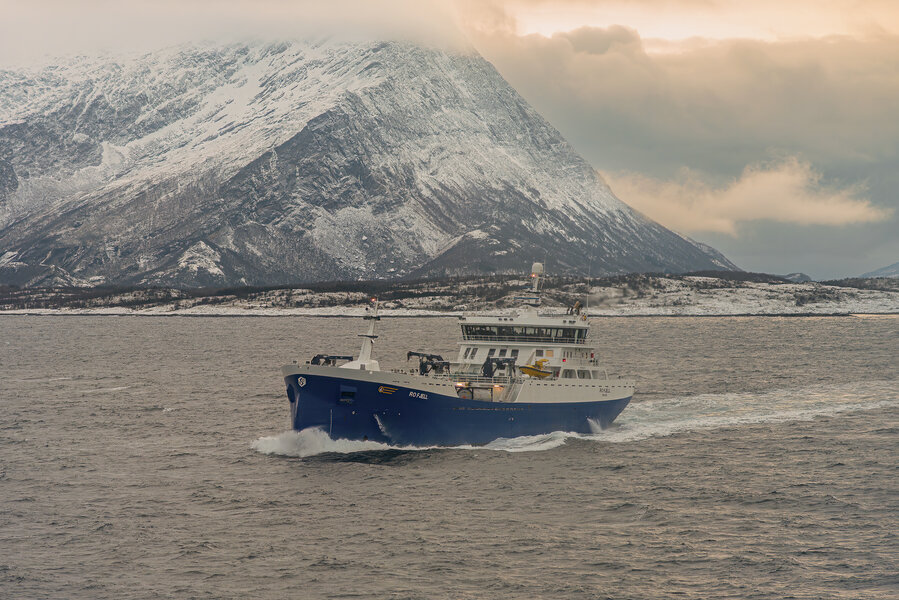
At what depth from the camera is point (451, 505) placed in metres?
48.7

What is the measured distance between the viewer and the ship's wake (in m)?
60.8

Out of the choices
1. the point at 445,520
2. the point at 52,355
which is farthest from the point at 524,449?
the point at 52,355

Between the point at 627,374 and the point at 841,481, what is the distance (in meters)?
57.9

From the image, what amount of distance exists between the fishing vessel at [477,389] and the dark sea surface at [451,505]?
139 cm

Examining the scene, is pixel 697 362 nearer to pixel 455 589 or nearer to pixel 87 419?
pixel 87 419

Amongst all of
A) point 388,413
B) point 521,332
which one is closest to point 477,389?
point 521,332

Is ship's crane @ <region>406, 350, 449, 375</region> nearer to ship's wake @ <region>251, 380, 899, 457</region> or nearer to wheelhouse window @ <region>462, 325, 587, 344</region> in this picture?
wheelhouse window @ <region>462, 325, 587, 344</region>

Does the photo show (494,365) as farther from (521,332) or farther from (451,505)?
(451,505)

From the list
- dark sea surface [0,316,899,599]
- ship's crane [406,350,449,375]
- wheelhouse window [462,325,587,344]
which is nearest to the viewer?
dark sea surface [0,316,899,599]

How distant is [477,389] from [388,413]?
314 inches

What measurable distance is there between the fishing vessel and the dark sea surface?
139cm

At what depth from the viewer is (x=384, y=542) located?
42844mm

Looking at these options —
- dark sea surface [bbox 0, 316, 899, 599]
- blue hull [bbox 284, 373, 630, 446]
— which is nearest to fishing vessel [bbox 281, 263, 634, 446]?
blue hull [bbox 284, 373, 630, 446]

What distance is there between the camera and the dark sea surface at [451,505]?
3800cm
